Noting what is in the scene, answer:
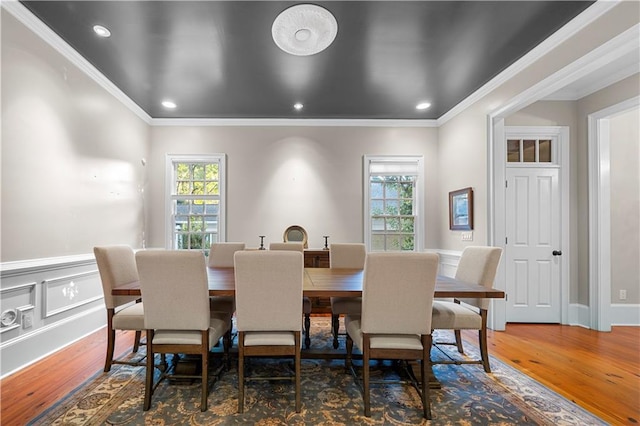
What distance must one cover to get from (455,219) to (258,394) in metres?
3.22

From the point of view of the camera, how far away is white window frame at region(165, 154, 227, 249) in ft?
14.8

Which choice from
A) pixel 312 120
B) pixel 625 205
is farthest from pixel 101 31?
pixel 625 205

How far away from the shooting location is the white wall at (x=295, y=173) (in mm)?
4535

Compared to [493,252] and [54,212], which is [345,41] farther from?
[54,212]

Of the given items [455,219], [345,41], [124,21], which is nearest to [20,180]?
[124,21]

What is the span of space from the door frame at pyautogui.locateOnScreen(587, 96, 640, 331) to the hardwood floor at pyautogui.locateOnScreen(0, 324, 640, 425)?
0.92 ft

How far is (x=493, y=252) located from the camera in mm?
2434

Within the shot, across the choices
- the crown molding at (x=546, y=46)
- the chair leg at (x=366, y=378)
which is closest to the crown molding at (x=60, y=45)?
the chair leg at (x=366, y=378)

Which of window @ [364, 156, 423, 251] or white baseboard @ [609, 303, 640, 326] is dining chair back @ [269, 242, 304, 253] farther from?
white baseboard @ [609, 303, 640, 326]

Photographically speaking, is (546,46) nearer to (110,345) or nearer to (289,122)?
(289,122)

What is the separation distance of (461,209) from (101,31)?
13.7 ft

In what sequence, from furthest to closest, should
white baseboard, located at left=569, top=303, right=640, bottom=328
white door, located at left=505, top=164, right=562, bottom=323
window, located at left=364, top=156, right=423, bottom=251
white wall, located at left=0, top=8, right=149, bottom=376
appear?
window, located at left=364, top=156, right=423, bottom=251, white door, located at left=505, top=164, right=562, bottom=323, white baseboard, located at left=569, top=303, right=640, bottom=328, white wall, located at left=0, top=8, right=149, bottom=376

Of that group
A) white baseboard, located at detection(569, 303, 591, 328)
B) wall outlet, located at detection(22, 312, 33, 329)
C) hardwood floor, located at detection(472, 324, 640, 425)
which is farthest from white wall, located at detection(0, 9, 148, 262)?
white baseboard, located at detection(569, 303, 591, 328)

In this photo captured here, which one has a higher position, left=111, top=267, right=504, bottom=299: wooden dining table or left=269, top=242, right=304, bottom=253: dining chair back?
left=269, top=242, right=304, bottom=253: dining chair back
